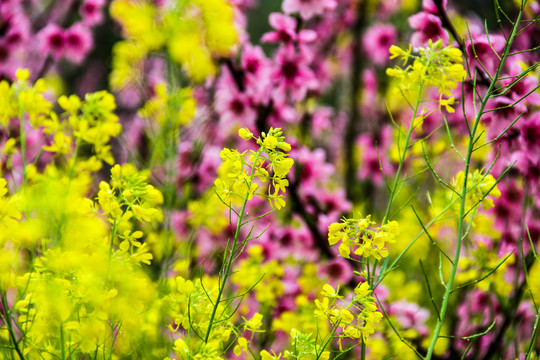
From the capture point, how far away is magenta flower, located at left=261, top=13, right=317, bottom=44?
1.51 m

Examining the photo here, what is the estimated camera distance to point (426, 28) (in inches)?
45.5

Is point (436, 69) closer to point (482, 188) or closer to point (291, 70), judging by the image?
point (482, 188)

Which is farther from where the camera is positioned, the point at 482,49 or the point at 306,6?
Result: the point at 306,6

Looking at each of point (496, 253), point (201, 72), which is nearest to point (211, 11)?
point (201, 72)

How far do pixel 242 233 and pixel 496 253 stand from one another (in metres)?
0.74

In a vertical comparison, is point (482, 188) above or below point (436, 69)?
below

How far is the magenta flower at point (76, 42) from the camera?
6.77 feet

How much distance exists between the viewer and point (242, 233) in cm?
171

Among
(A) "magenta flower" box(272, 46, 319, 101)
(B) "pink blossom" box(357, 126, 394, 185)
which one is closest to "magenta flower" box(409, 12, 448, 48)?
(A) "magenta flower" box(272, 46, 319, 101)

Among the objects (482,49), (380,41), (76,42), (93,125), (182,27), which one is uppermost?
(182,27)

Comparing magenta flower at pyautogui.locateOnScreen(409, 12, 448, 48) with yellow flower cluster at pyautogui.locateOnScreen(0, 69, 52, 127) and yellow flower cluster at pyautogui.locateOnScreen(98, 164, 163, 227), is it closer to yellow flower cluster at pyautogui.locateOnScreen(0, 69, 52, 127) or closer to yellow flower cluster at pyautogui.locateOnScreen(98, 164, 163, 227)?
yellow flower cluster at pyautogui.locateOnScreen(98, 164, 163, 227)

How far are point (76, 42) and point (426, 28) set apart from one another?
1.44 meters

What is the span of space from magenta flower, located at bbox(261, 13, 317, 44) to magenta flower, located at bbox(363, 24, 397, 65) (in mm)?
1110

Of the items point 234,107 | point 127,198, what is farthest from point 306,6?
point 127,198
